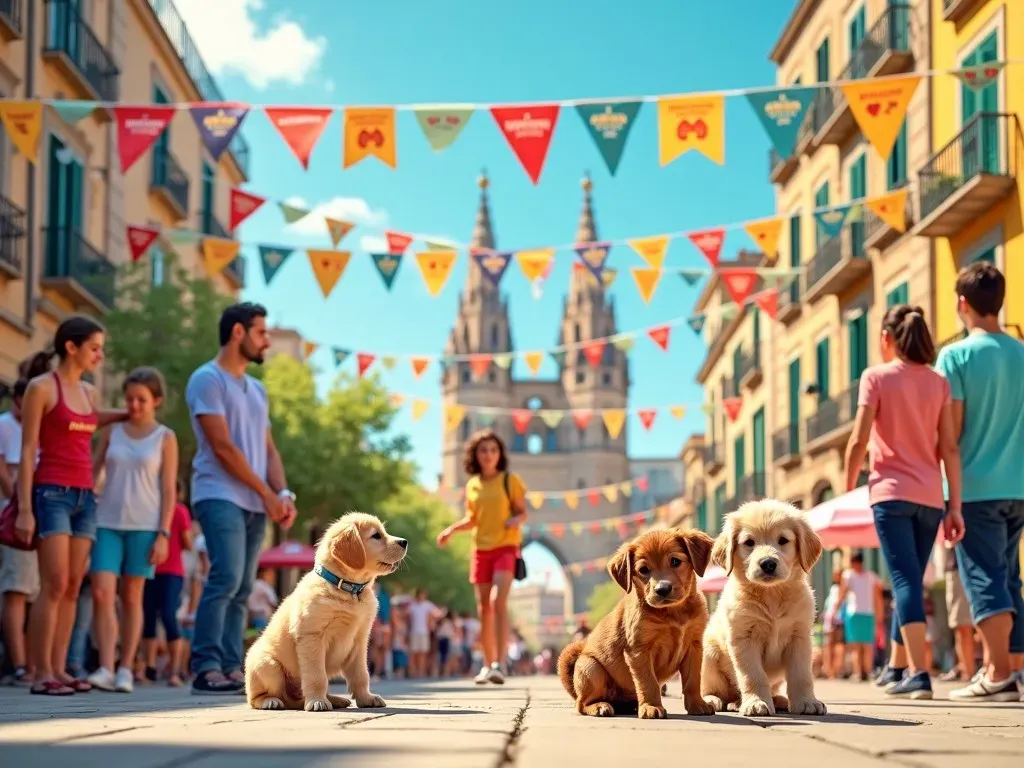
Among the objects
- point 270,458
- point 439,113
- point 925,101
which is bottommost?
point 270,458

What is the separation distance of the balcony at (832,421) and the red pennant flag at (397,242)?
30.5ft

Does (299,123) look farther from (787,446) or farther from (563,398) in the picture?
(563,398)

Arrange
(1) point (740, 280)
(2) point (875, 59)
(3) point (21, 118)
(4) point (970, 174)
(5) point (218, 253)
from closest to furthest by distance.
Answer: (3) point (21, 118), (5) point (218, 253), (4) point (970, 174), (1) point (740, 280), (2) point (875, 59)

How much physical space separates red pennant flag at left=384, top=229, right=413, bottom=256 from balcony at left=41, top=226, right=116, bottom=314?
4.62 meters

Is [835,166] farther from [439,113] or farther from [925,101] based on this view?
[439,113]

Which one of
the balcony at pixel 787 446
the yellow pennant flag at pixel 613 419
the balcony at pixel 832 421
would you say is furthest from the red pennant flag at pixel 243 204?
the yellow pennant flag at pixel 613 419

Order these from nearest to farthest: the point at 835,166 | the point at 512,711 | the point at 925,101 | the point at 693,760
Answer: the point at 693,760, the point at 512,711, the point at 925,101, the point at 835,166

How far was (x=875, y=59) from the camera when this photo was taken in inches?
898

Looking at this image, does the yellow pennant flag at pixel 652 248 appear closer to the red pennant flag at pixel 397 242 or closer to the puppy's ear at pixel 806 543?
the red pennant flag at pixel 397 242

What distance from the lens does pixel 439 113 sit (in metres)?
12.7

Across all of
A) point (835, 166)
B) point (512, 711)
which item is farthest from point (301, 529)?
point (512, 711)

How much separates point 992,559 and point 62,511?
4.43 metres

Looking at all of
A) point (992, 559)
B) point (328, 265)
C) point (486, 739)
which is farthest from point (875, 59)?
point (486, 739)

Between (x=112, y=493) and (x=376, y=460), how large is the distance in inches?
876
